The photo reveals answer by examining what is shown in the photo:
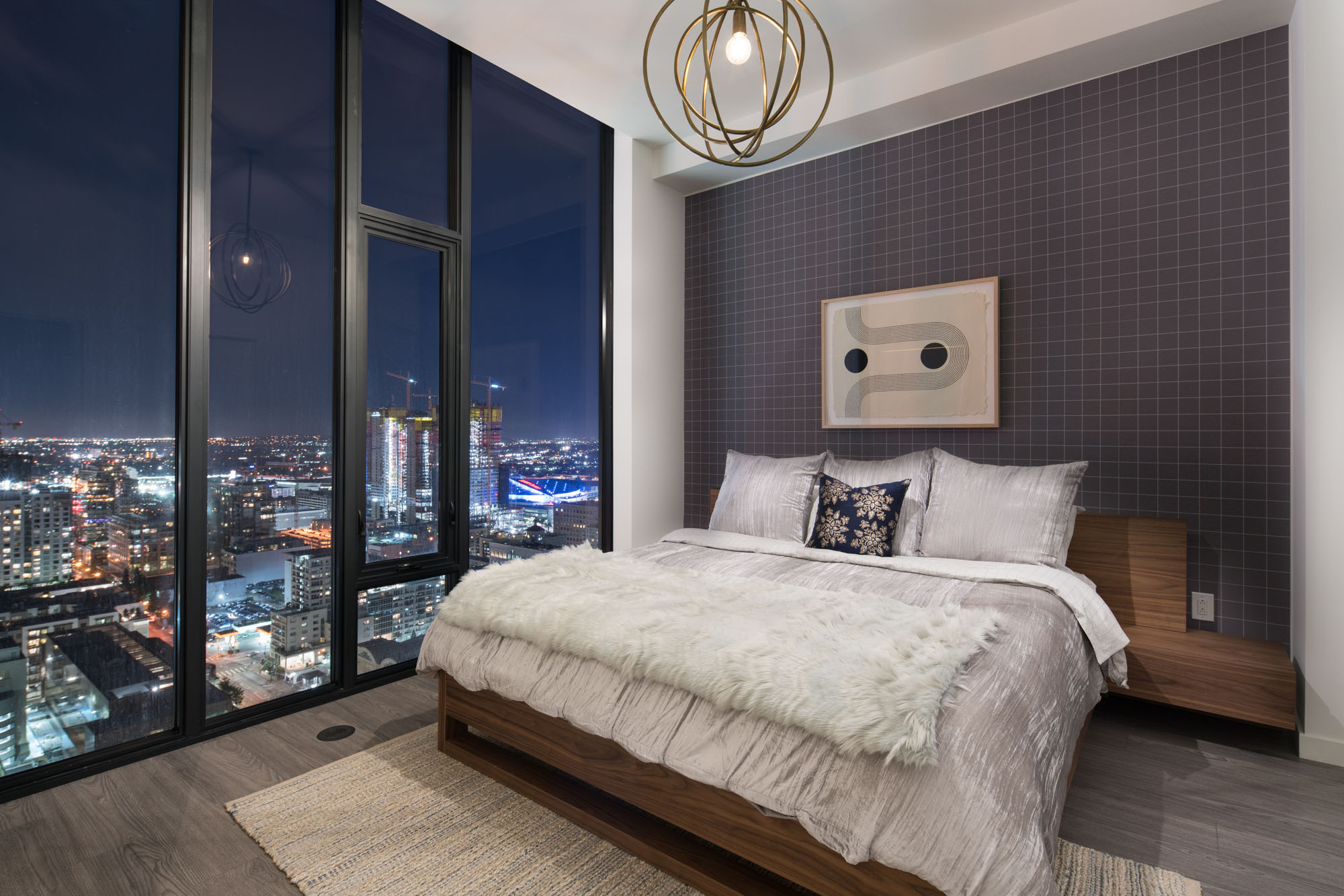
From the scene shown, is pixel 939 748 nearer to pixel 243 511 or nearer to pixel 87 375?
pixel 243 511

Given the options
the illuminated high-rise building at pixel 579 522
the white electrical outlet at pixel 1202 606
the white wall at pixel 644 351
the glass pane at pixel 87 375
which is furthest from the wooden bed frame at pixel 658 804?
the white wall at pixel 644 351

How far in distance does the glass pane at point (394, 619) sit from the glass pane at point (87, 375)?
2.27ft

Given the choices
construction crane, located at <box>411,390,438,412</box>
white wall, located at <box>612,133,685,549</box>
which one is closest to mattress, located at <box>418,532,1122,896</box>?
construction crane, located at <box>411,390,438,412</box>

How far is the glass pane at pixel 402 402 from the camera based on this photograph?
9.48 ft

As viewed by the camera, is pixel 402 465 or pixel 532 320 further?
pixel 532 320

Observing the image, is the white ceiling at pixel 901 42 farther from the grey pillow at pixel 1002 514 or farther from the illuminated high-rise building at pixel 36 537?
the illuminated high-rise building at pixel 36 537

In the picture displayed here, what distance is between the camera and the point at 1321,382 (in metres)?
2.17

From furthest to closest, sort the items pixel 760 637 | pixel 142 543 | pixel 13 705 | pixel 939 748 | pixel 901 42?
pixel 901 42
pixel 142 543
pixel 13 705
pixel 760 637
pixel 939 748

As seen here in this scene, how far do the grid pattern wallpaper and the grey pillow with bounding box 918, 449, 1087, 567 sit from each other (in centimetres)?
48

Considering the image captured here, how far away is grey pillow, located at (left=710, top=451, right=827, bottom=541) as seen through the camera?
3.08 meters

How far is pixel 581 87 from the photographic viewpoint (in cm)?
338

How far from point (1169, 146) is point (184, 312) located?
381cm

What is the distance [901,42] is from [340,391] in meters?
2.84

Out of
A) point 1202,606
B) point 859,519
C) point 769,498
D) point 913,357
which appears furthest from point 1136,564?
point 769,498
